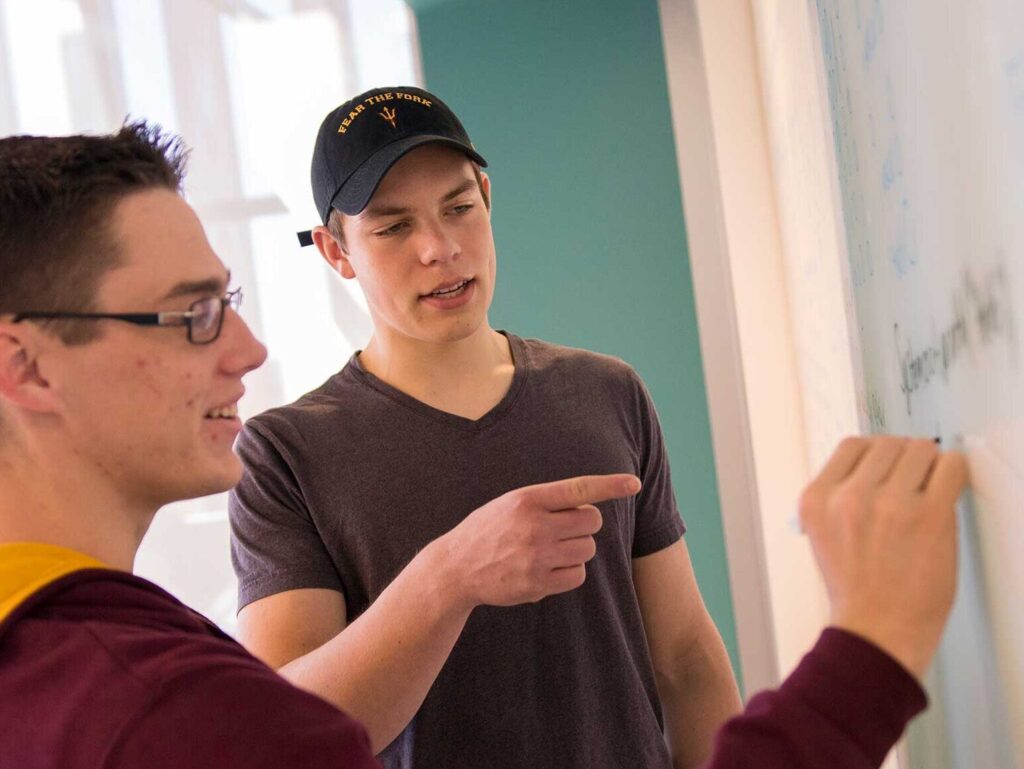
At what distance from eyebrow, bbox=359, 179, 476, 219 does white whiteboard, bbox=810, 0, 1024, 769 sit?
0.52m

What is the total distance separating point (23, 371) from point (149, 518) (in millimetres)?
162

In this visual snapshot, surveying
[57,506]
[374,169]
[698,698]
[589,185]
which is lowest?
[698,698]

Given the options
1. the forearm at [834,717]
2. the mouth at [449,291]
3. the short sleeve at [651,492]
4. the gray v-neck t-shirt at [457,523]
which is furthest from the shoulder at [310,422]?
the forearm at [834,717]

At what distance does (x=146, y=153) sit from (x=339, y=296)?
223cm

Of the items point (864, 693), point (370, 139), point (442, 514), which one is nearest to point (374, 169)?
point (370, 139)

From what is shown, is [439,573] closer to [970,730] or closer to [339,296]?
[970,730]

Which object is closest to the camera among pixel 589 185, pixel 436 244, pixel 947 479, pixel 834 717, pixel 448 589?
pixel 834 717

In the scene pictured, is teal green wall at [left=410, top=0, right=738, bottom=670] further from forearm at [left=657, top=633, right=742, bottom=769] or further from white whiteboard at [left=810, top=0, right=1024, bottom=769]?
white whiteboard at [left=810, top=0, right=1024, bottom=769]

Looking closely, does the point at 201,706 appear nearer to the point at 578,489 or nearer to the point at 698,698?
the point at 578,489

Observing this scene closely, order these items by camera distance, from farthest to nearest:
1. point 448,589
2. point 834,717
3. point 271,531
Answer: point 271,531
point 448,589
point 834,717

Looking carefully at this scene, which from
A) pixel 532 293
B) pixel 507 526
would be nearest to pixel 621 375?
pixel 507 526

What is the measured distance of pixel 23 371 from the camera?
0.91 m

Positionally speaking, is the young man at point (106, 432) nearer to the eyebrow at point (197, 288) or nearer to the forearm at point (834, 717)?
the eyebrow at point (197, 288)

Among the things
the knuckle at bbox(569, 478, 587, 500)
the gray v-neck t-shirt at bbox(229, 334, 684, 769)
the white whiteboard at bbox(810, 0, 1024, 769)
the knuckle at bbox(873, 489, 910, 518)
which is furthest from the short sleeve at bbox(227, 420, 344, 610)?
the knuckle at bbox(873, 489, 910, 518)
